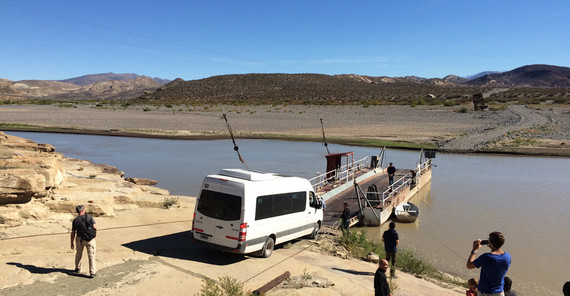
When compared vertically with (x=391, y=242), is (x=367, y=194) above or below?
below

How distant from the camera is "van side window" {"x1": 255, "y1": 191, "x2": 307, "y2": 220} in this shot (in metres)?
10.3

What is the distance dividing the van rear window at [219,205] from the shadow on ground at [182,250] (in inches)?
42.8

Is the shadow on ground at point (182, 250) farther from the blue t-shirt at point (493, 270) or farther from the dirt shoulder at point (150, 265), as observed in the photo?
the blue t-shirt at point (493, 270)

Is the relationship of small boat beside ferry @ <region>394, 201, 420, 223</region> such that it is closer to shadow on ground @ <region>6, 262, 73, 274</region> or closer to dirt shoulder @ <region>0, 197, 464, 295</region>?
dirt shoulder @ <region>0, 197, 464, 295</region>

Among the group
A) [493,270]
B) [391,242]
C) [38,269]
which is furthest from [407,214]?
[38,269]

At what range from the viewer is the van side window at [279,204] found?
33.8ft

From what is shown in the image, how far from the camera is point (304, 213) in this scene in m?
12.2

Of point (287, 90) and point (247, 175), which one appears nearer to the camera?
point (247, 175)

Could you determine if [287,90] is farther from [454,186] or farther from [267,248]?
[267,248]

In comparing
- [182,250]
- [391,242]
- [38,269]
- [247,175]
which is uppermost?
[247,175]

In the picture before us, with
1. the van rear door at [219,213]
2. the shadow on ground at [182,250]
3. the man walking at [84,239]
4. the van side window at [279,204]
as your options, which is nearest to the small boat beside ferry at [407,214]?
the van side window at [279,204]

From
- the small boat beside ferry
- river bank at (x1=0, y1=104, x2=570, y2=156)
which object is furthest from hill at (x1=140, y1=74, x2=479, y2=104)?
the small boat beside ferry

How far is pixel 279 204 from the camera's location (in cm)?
1099

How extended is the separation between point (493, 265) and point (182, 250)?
24.5 ft
